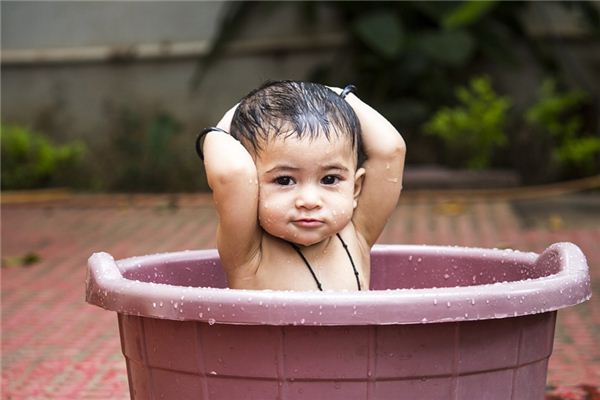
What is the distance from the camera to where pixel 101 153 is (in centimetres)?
959

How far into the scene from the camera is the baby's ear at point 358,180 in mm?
Result: 2127

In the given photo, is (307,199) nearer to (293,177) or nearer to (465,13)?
(293,177)

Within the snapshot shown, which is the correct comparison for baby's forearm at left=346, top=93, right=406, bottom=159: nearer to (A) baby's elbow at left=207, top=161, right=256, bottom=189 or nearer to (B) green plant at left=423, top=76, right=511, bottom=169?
(A) baby's elbow at left=207, top=161, right=256, bottom=189

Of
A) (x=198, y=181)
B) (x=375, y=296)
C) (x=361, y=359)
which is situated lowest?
(x=198, y=181)

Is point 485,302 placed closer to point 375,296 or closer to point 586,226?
point 375,296

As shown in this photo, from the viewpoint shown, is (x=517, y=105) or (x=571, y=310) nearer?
(x=571, y=310)

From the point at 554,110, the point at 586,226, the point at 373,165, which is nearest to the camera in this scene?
the point at 373,165

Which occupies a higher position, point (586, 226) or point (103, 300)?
point (103, 300)

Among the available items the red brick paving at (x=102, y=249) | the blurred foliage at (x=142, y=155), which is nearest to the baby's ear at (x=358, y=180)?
the red brick paving at (x=102, y=249)

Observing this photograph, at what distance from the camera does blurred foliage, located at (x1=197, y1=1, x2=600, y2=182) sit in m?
8.79

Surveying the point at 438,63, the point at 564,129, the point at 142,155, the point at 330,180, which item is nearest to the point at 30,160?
the point at 142,155

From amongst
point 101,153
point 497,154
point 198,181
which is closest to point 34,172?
point 101,153

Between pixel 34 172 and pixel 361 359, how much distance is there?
25.8 feet

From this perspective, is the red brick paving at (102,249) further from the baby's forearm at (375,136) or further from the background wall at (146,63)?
the baby's forearm at (375,136)
